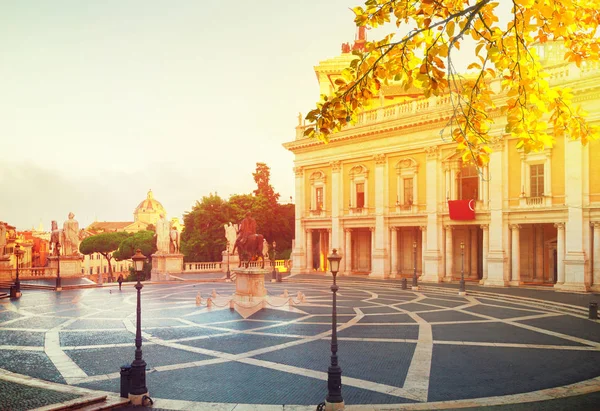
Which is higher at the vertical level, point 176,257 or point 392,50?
point 392,50

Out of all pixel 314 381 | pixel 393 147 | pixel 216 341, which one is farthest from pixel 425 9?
pixel 393 147

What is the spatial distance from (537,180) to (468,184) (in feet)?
17.6

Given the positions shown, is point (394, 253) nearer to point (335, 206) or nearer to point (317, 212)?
point (335, 206)

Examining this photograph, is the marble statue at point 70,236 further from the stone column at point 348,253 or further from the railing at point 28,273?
the stone column at point 348,253

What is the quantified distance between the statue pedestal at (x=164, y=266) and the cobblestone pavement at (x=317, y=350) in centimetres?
1472

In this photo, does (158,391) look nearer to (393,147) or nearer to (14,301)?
(14,301)

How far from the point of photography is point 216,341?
15.2 meters

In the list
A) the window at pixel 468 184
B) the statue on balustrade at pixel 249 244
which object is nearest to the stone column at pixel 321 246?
the window at pixel 468 184

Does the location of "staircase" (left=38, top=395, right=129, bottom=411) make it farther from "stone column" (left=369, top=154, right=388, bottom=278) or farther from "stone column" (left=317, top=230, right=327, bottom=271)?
"stone column" (left=317, top=230, right=327, bottom=271)

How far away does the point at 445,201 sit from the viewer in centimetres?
3544

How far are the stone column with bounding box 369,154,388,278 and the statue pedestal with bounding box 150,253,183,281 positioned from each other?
1758cm

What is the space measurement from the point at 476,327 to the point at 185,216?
152 ft

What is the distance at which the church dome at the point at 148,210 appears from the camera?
5778 inches

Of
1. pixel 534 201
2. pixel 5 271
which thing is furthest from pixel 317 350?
pixel 5 271
